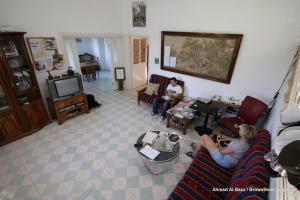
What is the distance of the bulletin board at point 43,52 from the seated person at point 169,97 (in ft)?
8.94

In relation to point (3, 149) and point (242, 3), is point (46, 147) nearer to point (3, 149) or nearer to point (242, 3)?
point (3, 149)

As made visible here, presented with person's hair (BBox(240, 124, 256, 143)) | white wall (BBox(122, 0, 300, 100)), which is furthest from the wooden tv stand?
person's hair (BBox(240, 124, 256, 143))

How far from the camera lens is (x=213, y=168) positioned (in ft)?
6.70

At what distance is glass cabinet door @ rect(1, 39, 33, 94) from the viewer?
2.82 m

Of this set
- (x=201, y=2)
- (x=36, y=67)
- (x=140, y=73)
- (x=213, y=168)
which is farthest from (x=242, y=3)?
(x=36, y=67)

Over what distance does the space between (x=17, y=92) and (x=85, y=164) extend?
200 centimetres

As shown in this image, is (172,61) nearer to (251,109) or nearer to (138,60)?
(138,60)

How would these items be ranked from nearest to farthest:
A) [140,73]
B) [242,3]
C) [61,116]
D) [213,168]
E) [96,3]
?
1. [213,168]
2. [242,3]
3. [61,116]
4. [96,3]
5. [140,73]

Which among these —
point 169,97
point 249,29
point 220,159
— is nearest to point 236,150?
point 220,159

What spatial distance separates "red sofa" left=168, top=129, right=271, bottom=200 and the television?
319cm

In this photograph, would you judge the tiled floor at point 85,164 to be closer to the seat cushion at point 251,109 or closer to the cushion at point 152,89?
the cushion at point 152,89

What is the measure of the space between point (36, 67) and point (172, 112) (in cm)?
327

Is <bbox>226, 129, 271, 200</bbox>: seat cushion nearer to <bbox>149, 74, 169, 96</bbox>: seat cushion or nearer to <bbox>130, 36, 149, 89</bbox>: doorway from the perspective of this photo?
<bbox>149, 74, 169, 96</bbox>: seat cushion

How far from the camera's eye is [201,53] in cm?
365
